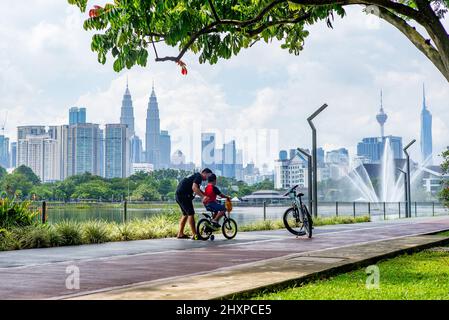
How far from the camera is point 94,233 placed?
49.6 ft

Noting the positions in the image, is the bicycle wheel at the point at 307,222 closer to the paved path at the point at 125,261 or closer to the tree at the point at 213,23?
the paved path at the point at 125,261

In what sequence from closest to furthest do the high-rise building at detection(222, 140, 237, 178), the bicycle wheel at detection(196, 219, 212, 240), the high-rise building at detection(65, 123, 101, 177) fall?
the bicycle wheel at detection(196, 219, 212, 240), the high-rise building at detection(222, 140, 237, 178), the high-rise building at detection(65, 123, 101, 177)

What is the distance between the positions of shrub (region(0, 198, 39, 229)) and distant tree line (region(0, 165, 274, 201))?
5473 centimetres

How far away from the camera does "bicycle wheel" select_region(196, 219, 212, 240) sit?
15.8m

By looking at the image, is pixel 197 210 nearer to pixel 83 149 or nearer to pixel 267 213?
pixel 267 213

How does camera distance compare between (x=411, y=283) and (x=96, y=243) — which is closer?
(x=411, y=283)

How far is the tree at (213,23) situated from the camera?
35.3 feet

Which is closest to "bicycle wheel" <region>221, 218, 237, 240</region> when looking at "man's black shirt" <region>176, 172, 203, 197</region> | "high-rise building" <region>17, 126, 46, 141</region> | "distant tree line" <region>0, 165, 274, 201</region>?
"man's black shirt" <region>176, 172, 203, 197</region>

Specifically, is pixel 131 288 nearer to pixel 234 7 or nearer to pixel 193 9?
pixel 193 9

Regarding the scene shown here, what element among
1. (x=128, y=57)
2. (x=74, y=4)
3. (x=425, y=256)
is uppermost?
(x=74, y=4)

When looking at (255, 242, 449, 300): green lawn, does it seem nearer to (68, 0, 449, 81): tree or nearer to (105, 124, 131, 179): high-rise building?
(68, 0, 449, 81): tree

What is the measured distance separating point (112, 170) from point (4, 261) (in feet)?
510

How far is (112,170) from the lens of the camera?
538 ft
